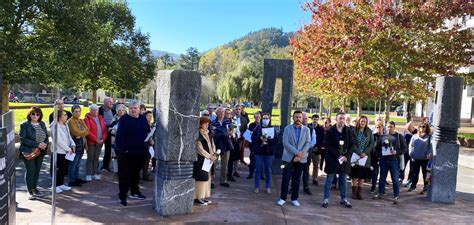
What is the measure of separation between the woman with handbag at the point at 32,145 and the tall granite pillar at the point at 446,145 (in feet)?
25.3

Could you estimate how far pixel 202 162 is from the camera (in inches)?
280

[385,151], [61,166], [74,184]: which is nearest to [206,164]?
[61,166]

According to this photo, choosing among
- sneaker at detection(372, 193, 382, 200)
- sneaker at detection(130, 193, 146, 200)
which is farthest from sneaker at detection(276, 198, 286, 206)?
sneaker at detection(130, 193, 146, 200)

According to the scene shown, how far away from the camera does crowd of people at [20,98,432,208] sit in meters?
7.06

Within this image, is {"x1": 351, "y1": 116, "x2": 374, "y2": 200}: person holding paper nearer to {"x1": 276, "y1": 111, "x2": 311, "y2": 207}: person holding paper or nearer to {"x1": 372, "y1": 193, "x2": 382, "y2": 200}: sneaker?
{"x1": 372, "y1": 193, "x2": 382, "y2": 200}: sneaker

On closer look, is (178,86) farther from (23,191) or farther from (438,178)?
(438,178)

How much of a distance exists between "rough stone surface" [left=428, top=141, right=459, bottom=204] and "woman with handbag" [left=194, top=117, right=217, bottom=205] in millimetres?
4682

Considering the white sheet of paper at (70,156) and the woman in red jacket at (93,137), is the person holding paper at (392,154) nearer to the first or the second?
the woman in red jacket at (93,137)

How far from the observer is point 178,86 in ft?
20.9

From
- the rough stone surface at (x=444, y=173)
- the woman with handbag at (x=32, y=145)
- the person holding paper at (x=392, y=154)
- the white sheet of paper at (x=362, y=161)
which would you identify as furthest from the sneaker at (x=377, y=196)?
the woman with handbag at (x=32, y=145)

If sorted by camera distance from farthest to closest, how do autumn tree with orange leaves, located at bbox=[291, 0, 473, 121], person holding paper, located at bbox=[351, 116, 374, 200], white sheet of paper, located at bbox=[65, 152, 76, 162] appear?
autumn tree with orange leaves, located at bbox=[291, 0, 473, 121] → person holding paper, located at bbox=[351, 116, 374, 200] → white sheet of paper, located at bbox=[65, 152, 76, 162]

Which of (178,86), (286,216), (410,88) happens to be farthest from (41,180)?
A: (410,88)

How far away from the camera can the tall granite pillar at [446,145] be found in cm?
823

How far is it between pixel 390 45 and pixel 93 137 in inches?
394
